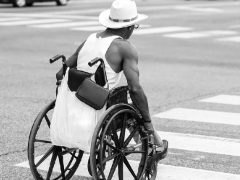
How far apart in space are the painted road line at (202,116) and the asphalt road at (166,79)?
0.01 metres

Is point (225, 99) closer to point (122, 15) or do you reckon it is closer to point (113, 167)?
point (122, 15)

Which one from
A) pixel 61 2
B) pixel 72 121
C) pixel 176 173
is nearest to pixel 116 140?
pixel 72 121

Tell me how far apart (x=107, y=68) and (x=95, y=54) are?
14 centimetres

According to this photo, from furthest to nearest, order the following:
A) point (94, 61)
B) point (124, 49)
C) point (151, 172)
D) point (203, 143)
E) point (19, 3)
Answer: point (19, 3) → point (203, 143) → point (151, 172) → point (124, 49) → point (94, 61)

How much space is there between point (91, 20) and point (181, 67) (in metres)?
11.0

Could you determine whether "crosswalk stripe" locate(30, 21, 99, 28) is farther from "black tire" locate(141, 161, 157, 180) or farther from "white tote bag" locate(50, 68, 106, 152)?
"white tote bag" locate(50, 68, 106, 152)

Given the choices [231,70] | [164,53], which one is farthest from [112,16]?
[164,53]

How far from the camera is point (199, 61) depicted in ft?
45.8

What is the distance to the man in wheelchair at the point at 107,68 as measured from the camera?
5.12 metres

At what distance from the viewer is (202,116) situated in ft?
28.6

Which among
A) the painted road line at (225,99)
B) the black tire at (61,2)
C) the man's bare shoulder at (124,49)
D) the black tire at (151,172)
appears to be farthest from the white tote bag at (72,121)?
the black tire at (61,2)

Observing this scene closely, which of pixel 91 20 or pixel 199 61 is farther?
pixel 91 20

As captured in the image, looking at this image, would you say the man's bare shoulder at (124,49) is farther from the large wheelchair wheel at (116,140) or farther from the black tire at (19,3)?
the black tire at (19,3)

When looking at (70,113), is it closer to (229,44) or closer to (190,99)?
(190,99)
